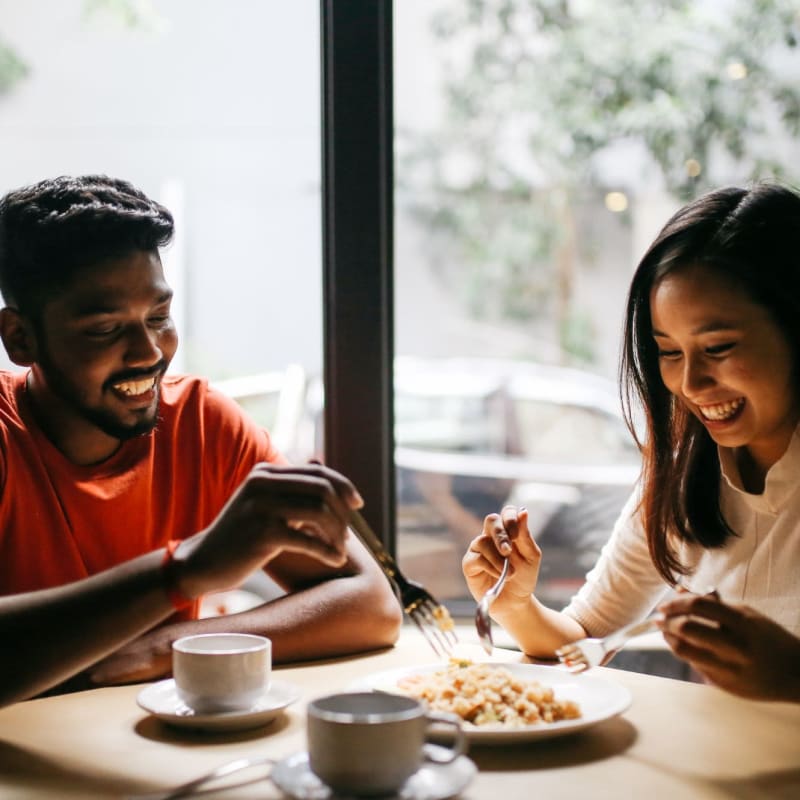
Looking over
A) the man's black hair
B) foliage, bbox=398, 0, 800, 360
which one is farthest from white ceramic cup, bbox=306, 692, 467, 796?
foliage, bbox=398, 0, 800, 360

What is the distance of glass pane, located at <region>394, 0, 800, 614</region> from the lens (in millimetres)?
2209

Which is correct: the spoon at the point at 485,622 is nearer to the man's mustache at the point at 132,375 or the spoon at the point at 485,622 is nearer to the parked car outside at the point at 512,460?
the man's mustache at the point at 132,375

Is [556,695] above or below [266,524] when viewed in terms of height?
below

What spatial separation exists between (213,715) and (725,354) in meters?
0.84

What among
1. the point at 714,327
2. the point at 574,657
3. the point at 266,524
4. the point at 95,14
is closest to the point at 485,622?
the point at 574,657

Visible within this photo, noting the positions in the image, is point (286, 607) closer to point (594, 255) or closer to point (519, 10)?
point (594, 255)

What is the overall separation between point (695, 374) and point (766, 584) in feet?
1.11

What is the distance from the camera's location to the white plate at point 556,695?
1.08 m

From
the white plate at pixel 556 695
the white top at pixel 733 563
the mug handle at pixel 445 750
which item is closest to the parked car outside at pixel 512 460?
the white top at pixel 733 563

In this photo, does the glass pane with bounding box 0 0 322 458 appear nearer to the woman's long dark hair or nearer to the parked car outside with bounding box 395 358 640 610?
the parked car outside with bounding box 395 358 640 610

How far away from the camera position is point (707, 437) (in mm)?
1653

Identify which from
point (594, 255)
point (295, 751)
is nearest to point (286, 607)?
point (295, 751)

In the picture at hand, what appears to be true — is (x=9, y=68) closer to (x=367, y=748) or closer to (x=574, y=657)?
(x=574, y=657)

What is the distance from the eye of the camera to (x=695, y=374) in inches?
58.7
